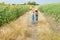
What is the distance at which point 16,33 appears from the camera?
32.6 ft

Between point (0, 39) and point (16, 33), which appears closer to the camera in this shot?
point (0, 39)

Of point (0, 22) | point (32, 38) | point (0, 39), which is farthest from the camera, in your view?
point (0, 22)

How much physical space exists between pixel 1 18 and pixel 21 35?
17.1 ft

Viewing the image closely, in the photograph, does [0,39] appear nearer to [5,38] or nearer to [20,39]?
[5,38]

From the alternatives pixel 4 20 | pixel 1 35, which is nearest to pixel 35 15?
pixel 4 20

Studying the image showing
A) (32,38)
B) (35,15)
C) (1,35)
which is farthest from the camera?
(35,15)

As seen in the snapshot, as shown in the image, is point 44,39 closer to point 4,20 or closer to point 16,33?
point 16,33

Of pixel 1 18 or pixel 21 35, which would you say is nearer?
pixel 21 35

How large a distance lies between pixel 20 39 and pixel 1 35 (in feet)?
2.90

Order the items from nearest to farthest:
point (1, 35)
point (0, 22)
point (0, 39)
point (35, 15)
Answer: point (0, 39) < point (1, 35) < point (0, 22) < point (35, 15)

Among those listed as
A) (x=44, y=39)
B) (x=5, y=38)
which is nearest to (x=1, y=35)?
(x=5, y=38)

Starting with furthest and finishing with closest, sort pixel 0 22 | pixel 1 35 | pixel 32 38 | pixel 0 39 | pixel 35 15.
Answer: pixel 35 15 → pixel 0 22 → pixel 32 38 → pixel 1 35 → pixel 0 39

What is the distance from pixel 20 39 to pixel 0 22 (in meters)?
5.54

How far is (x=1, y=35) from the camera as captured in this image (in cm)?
892
